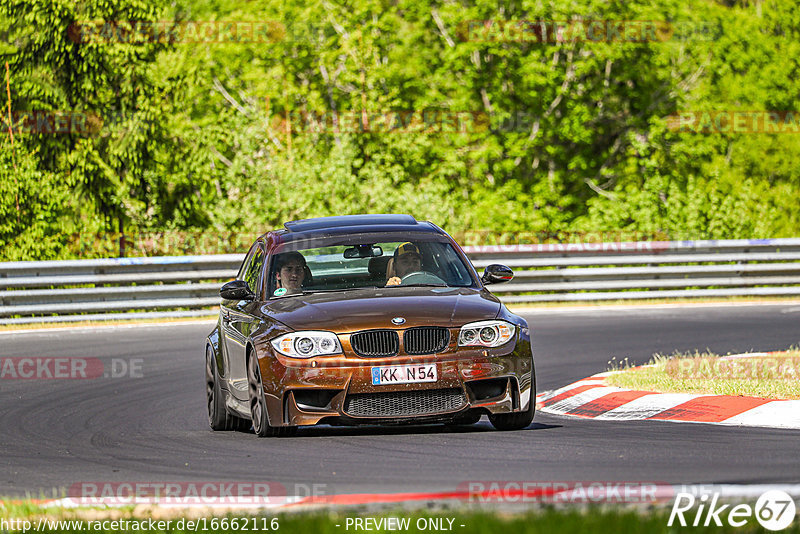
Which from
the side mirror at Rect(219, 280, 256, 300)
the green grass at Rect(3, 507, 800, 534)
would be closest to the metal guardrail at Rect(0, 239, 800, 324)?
the side mirror at Rect(219, 280, 256, 300)

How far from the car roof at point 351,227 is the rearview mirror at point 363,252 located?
159mm

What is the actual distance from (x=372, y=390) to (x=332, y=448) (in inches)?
18.5

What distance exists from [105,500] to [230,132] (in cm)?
2226

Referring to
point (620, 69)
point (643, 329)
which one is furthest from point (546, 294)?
point (620, 69)

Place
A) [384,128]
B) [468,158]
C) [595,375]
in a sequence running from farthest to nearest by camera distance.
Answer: [468,158] → [384,128] → [595,375]

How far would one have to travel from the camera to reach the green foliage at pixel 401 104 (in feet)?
97.3

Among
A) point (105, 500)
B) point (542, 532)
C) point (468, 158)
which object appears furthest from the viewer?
point (468, 158)

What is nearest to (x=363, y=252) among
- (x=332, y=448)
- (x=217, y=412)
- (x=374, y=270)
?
(x=374, y=270)

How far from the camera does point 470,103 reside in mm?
41594

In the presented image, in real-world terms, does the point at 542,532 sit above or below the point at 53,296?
above

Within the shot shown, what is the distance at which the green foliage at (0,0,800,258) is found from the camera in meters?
29.7

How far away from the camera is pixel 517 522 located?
536cm

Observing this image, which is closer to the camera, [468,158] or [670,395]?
[670,395]

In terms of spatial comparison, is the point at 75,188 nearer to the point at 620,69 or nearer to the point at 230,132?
the point at 230,132
